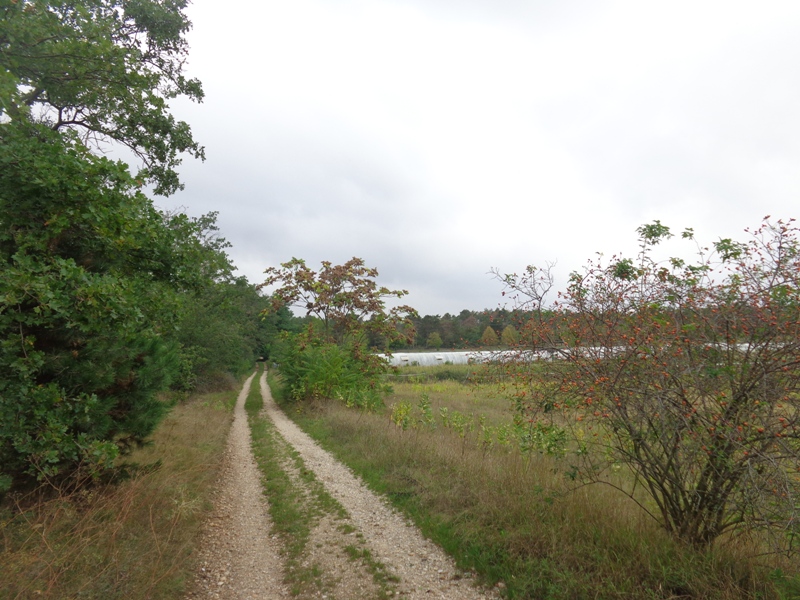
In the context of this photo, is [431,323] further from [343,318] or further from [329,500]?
[329,500]

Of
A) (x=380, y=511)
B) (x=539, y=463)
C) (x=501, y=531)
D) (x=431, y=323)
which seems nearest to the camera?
(x=501, y=531)

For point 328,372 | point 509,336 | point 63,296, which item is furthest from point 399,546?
point 328,372

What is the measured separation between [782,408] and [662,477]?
1.24 metres

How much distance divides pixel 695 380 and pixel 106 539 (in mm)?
6154

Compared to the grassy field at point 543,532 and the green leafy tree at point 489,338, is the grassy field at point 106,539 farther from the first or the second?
the green leafy tree at point 489,338

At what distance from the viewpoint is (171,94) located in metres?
8.34

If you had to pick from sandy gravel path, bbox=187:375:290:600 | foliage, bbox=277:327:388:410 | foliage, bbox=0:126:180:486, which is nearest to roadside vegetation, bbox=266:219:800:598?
sandy gravel path, bbox=187:375:290:600

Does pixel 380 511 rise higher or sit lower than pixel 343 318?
lower

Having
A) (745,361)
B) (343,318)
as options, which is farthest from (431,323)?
(745,361)

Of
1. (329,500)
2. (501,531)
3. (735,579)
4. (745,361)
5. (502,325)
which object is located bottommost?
(329,500)

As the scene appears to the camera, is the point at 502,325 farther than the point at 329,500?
No

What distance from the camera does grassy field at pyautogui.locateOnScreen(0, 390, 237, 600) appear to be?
3.44 metres

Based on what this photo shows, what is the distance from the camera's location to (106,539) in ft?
14.1

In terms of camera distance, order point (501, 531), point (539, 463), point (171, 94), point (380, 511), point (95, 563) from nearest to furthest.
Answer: point (95, 563)
point (501, 531)
point (380, 511)
point (539, 463)
point (171, 94)
